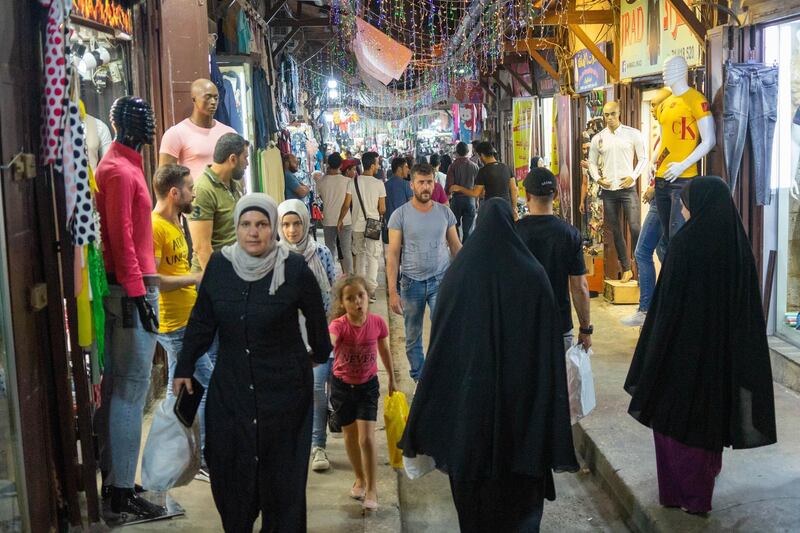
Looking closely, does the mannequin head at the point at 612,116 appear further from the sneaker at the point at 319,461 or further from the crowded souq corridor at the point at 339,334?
the sneaker at the point at 319,461

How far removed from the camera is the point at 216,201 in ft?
17.1

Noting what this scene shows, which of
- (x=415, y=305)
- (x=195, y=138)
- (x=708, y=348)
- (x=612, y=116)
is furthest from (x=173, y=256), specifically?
(x=612, y=116)

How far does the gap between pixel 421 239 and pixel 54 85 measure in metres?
3.22

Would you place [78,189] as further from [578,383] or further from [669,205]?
[669,205]

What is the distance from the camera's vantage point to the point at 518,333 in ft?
11.7

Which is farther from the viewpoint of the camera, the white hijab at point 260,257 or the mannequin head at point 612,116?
the mannequin head at point 612,116

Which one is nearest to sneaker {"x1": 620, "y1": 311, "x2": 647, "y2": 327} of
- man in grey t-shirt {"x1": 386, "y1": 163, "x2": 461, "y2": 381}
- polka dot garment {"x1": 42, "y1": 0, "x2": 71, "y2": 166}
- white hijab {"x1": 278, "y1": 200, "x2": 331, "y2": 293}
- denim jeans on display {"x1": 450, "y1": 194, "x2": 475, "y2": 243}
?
man in grey t-shirt {"x1": 386, "y1": 163, "x2": 461, "y2": 381}

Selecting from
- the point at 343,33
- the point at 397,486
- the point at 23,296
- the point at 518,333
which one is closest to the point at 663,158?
the point at 397,486

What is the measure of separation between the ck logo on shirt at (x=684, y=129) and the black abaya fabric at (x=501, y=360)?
4.52 m

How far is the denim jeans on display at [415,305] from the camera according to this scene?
6559 millimetres

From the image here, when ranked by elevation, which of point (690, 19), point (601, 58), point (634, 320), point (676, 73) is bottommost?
point (634, 320)

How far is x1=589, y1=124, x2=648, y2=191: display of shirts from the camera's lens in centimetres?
975

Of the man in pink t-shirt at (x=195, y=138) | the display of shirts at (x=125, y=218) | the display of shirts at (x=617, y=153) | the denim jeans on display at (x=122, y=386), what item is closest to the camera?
the display of shirts at (x=125, y=218)

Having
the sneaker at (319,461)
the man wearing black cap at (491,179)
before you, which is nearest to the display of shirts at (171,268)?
the sneaker at (319,461)
